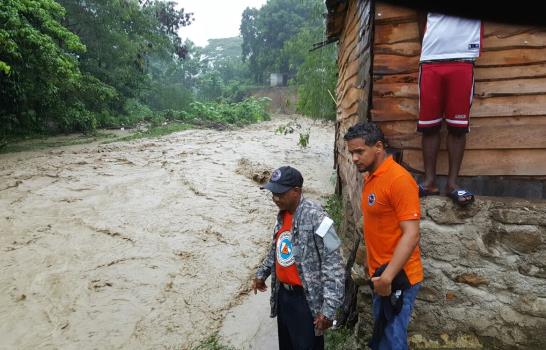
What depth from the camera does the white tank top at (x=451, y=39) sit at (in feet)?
8.59

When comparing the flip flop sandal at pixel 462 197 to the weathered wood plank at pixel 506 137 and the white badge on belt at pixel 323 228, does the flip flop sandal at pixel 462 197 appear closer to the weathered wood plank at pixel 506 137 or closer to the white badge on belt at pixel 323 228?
the weathered wood plank at pixel 506 137

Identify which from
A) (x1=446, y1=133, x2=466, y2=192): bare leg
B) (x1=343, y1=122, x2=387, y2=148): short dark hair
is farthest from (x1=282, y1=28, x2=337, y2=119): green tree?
(x1=343, y1=122, x2=387, y2=148): short dark hair

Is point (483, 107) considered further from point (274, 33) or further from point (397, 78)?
point (274, 33)

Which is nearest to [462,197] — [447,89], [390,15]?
[447,89]

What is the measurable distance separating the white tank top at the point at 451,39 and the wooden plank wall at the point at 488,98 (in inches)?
8.7

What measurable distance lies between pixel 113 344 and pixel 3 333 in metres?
1.15

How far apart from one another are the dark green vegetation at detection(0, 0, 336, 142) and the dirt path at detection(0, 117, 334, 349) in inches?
89.7

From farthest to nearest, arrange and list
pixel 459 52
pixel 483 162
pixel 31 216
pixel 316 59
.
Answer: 1. pixel 316 59
2. pixel 31 216
3. pixel 483 162
4. pixel 459 52

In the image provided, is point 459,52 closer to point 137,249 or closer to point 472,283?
point 472,283

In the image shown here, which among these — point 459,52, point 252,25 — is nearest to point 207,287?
point 459,52

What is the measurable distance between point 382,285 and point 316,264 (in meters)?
0.42

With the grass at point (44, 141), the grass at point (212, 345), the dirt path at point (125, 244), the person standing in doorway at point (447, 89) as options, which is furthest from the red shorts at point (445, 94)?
the grass at point (44, 141)

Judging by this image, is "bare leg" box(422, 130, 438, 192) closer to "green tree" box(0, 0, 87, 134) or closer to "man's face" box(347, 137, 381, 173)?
"man's face" box(347, 137, 381, 173)

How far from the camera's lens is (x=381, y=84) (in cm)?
312
